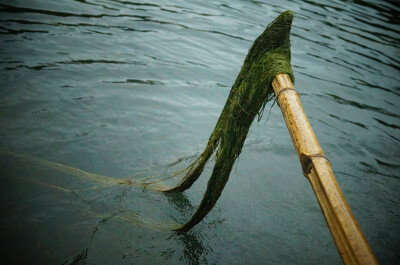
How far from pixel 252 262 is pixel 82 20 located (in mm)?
8134

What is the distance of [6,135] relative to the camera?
12.8 feet

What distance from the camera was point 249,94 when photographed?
96.4 inches

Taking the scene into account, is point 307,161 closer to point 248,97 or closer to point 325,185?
point 325,185

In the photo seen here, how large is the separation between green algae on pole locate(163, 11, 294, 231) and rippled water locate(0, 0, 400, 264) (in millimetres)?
1145

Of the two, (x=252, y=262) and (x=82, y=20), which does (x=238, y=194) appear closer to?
(x=252, y=262)

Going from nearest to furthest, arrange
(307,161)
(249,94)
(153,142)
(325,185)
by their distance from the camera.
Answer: (325,185), (307,161), (249,94), (153,142)

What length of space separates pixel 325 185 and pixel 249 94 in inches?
44.3

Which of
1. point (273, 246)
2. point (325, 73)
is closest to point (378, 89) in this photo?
point (325, 73)

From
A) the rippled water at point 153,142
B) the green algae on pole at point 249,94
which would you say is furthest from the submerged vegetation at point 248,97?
the rippled water at point 153,142

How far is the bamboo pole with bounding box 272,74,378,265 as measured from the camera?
4.49 feet

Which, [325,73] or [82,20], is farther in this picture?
[325,73]

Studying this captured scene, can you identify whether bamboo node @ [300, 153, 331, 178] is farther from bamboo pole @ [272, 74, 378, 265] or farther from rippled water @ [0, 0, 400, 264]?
rippled water @ [0, 0, 400, 264]

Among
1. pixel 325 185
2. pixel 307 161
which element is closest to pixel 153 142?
pixel 307 161

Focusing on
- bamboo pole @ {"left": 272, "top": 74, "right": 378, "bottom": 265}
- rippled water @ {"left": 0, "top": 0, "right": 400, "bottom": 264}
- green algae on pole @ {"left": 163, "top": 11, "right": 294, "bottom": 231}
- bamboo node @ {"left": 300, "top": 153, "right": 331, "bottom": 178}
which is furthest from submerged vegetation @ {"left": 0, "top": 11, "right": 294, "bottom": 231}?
rippled water @ {"left": 0, "top": 0, "right": 400, "bottom": 264}
